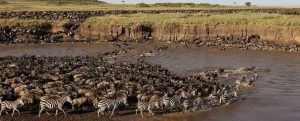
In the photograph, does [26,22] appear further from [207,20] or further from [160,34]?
[207,20]

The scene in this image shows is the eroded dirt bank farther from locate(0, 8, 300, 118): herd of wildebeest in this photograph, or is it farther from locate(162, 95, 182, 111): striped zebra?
locate(162, 95, 182, 111): striped zebra

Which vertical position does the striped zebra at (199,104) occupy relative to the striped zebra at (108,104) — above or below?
below

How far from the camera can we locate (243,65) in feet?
123

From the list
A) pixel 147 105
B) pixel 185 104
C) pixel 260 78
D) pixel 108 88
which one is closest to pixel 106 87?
pixel 108 88

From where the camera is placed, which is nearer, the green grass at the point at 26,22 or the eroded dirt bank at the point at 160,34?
the eroded dirt bank at the point at 160,34

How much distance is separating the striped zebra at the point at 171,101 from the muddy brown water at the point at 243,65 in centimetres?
92

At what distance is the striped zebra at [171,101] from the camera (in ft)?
71.5

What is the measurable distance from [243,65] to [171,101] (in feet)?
55.2

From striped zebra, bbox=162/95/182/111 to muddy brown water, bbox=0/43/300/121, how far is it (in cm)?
92

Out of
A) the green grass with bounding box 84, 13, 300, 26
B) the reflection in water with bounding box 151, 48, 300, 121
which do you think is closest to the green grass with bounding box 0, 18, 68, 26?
the green grass with bounding box 84, 13, 300, 26

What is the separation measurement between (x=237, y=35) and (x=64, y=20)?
19914 mm

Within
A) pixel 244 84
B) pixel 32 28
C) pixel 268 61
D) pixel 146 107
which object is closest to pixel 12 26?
pixel 32 28

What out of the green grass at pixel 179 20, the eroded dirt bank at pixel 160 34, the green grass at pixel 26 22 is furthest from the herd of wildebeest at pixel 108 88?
the green grass at pixel 26 22

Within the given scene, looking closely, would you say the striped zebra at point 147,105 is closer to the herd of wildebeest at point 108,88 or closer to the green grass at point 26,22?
the herd of wildebeest at point 108,88
